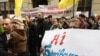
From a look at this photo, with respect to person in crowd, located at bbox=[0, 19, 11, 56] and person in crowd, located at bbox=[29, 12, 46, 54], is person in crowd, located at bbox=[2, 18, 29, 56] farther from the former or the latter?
person in crowd, located at bbox=[29, 12, 46, 54]

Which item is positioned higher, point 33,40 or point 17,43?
point 17,43

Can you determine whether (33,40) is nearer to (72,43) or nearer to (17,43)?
(17,43)

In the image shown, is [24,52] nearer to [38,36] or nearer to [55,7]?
[38,36]

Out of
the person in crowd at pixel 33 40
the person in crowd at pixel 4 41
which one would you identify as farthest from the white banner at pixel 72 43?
the person in crowd at pixel 33 40

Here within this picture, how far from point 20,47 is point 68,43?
4.05ft

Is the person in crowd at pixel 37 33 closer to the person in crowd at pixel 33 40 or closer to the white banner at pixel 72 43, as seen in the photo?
the person in crowd at pixel 33 40

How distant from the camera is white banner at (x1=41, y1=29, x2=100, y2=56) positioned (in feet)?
18.5

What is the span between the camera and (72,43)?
19.3ft

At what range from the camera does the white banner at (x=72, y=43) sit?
5648 mm

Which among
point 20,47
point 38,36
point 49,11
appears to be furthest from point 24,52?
point 49,11

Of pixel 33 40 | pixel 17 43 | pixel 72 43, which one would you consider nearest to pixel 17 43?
pixel 17 43

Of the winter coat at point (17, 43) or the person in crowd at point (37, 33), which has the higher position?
the winter coat at point (17, 43)

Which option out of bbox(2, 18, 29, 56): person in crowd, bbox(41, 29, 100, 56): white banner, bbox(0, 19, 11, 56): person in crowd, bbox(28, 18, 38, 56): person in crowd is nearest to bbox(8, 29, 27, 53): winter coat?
bbox(2, 18, 29, 56): person in crowd

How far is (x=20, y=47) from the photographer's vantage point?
273 inches
